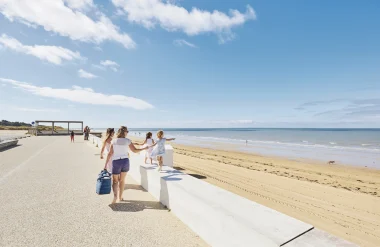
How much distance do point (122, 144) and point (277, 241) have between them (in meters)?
3.79

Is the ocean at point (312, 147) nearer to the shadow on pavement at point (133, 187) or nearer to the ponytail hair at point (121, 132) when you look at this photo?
the shadow on pavement at point (133, 187)

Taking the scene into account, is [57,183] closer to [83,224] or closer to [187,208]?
[83,224]

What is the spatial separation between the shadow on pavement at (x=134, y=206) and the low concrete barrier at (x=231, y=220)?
0.20 meters

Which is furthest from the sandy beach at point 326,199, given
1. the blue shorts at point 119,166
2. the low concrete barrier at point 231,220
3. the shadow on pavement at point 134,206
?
the blue shorts at point 119,166

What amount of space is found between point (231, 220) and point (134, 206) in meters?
2.85

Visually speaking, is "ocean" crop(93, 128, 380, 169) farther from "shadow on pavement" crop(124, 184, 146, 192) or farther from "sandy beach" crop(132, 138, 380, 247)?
"shadow on pavement" crop(124, 184, 146, 192)

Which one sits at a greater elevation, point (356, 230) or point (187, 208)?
point (187, 208)

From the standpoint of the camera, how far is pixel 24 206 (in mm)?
4992

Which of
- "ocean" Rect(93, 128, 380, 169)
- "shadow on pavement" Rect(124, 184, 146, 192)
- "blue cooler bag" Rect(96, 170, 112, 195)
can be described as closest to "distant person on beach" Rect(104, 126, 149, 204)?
"blue cooler bag" Rect(96, 170, 112, 195)

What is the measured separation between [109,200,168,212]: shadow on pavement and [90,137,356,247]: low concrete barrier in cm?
20

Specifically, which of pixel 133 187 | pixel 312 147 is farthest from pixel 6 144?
pixel 312 147

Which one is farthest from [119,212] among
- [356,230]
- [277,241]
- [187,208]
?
[356,230]

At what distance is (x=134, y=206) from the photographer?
16.6ft

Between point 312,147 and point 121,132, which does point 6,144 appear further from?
point 312,147
